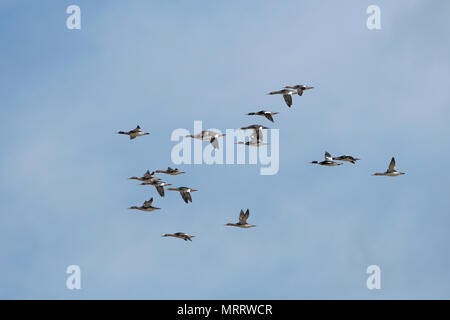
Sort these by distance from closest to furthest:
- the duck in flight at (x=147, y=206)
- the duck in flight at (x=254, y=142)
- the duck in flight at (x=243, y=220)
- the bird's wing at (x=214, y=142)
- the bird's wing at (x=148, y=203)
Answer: the bird's wing at (x=214, y=142)
the duck in flight at (x=243, y=220)
the duck in flight at (x=254, y=142)
the duck in flight at (x=147, y=206)
the bird's wing at (x=148, y=203)

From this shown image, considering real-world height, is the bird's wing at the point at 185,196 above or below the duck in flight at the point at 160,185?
below

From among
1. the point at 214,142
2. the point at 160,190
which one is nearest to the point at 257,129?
the point at 214,142

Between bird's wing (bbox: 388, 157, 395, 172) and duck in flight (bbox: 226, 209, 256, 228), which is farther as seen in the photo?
bird's wing (bbox: 388, 157, 395, 172)

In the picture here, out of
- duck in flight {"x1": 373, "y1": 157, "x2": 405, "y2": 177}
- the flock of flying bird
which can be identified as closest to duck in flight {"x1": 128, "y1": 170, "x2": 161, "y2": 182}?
the flock of flying bird

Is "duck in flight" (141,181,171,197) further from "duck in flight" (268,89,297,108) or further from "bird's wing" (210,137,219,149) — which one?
"duck in flight" (268,89,297,108)

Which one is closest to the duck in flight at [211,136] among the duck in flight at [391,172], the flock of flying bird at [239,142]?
the flock of flying bird at [239,142]

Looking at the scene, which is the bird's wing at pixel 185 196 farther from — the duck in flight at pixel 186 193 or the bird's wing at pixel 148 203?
the bird's wing at pixel 148 203

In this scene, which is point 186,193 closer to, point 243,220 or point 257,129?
point 243,220
